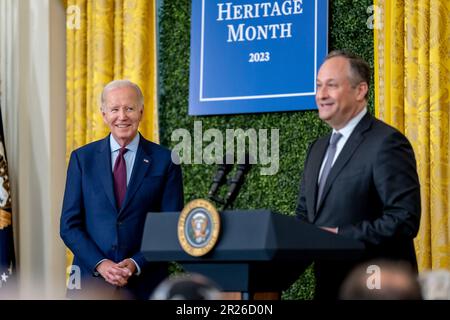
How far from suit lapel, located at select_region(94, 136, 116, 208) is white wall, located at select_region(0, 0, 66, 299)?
6.42 ft

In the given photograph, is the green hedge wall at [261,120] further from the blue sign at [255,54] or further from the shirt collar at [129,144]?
the shirt collar at [129,144]

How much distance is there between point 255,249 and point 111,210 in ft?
5.20

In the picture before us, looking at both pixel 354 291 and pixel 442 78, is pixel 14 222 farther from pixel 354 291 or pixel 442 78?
pixel 354 291

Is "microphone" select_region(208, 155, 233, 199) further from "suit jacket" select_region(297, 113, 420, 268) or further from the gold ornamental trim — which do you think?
the gold ornamental trim

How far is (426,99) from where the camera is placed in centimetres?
489

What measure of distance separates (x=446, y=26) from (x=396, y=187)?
2076mm

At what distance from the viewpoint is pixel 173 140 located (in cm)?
593

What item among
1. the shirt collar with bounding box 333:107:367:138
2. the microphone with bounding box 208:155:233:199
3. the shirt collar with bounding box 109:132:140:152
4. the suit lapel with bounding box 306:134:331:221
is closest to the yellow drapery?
the shirt collar with bounding box 109:132:140:152

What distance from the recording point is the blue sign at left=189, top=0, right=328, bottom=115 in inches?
217

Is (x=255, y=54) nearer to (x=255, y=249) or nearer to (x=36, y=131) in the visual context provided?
(x=36, y=131)

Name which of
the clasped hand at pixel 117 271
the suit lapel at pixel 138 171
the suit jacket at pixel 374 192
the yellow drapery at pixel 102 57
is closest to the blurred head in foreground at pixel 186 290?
the suit jacket at pixel 374 192

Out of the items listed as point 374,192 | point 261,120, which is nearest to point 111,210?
point 374,192

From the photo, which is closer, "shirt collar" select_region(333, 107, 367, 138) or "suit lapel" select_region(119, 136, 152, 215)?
"shirt collar" select_region(333, 107, 367, 138)
